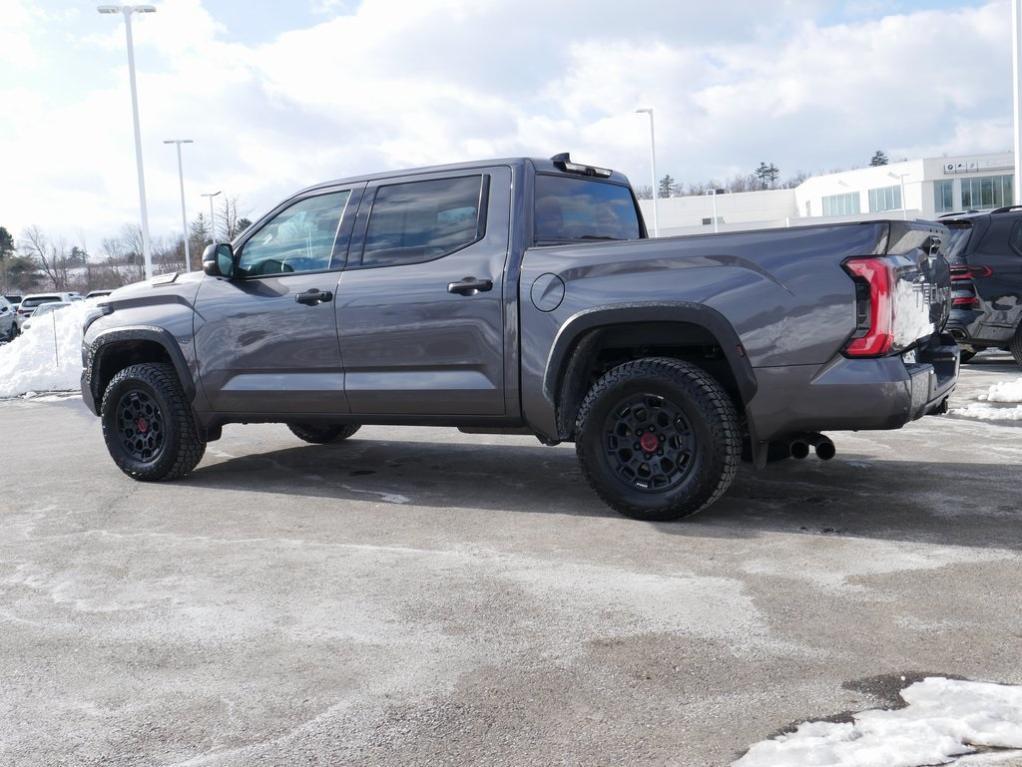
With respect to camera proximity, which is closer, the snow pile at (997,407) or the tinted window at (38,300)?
the snow pile at (997,407)

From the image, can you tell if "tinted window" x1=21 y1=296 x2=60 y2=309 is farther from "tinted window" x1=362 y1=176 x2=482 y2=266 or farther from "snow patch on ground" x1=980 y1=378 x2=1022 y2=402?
"snow patch on ground" x1=980 y1=378 x2=1022 y2=402

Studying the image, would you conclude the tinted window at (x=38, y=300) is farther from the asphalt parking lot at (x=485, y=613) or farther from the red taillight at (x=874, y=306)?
the red taillight at (x=874, y=306)

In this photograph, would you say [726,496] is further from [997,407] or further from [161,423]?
[997,407]

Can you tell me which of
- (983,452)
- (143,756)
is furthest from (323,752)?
(983,452)

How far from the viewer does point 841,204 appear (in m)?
88.1

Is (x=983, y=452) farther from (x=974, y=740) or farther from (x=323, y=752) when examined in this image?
(x=323, y=752)

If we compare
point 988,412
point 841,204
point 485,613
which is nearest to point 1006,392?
point 988,412

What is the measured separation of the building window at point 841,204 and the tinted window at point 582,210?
8268cm

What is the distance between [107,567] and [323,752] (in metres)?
2.49

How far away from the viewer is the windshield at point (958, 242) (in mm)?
11336

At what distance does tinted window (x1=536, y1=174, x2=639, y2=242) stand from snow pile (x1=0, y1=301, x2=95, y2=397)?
10.4m

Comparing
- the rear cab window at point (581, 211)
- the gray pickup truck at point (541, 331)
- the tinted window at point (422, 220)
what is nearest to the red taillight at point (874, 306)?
the gray pickup truck at point (541, 331)

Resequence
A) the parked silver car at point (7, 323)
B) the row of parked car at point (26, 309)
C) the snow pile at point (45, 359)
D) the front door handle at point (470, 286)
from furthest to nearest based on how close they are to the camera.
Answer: the row of parked car at point (26, 309), the parked silver car at point (7, 323), the snow pile at point (45, 359), the front door handle at point (470, 286)

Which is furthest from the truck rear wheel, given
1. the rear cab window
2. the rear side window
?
the rear side window
